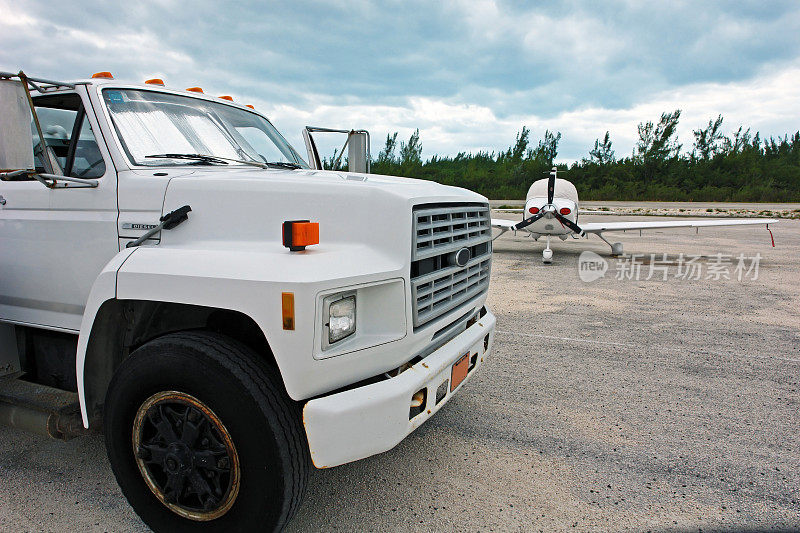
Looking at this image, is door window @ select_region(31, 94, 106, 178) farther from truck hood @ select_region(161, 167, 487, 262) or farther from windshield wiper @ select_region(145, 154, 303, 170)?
truck hood @ select_region(161, 167, 487, 262)

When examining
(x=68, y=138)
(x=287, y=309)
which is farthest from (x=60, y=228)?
(x=287, y=309)

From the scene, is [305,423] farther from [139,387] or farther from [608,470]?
[608,470]

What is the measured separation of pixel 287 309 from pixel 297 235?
13.0 inches

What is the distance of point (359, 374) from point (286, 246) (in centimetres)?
63

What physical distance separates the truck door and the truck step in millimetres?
405

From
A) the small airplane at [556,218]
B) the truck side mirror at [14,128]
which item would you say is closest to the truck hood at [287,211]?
the truck side mirror at [14,128]

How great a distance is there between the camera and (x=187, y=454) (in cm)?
222

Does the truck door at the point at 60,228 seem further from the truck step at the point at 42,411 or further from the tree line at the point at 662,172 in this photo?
the tree line at the point at 662,172

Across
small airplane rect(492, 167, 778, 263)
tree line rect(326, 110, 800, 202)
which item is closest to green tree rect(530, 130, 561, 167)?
tree line rect(326, 110, 800, 202)

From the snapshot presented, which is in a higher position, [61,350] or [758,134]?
[758,134]

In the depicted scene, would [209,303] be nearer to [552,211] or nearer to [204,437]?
[204,437]

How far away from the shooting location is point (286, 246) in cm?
211

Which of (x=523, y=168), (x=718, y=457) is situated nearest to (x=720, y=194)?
(x=523, y=168)

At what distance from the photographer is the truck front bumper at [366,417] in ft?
6.50
